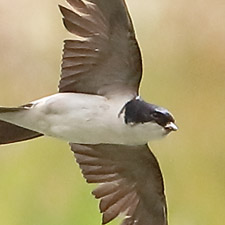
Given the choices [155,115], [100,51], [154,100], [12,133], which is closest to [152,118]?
[155,115]

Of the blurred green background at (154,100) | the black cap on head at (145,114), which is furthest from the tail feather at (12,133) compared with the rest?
the blurred green background at (154,100)

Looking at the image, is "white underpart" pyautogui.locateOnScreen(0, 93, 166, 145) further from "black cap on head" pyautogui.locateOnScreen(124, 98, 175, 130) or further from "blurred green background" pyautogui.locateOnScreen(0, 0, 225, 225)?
"blurred green background" pyautogui.locateOnScreen(0, 0, 225, 225)

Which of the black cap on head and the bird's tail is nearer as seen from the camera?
the black cap on head

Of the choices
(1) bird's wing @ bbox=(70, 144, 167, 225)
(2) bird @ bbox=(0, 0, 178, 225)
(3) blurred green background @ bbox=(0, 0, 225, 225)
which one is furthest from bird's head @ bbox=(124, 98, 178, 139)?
(3) blurred green background @ bbox=(0, 0, 225, 225)

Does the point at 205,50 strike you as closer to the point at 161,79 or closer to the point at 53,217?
the point at 161,79

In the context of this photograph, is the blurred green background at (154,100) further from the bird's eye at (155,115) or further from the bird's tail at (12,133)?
the bird's eye at (155,115)

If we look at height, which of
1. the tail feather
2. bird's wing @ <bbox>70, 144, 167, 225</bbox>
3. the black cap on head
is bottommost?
bird's wing @ <bbox>70, 144, 167, 225</bbox>
